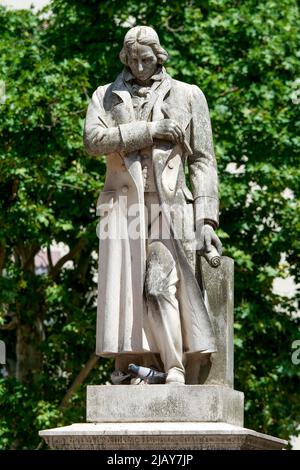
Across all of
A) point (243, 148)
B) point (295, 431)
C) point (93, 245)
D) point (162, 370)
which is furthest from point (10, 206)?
point (162, 370)

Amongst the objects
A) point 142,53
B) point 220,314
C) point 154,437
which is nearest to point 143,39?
point 142,53

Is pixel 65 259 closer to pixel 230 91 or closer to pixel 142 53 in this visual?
pixel 230 91

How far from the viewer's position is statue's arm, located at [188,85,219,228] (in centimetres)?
1526

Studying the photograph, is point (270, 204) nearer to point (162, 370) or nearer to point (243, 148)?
point (243, 148)

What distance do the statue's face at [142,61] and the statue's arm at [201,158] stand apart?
0.45 m

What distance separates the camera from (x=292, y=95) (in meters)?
27.7

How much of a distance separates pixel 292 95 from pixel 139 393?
1393cm

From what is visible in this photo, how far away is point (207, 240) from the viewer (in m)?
15.0

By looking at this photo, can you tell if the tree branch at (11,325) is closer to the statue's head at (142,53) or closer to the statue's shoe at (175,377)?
the statue's head at (142,53)

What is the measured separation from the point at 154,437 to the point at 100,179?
522 inches

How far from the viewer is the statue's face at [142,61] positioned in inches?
602

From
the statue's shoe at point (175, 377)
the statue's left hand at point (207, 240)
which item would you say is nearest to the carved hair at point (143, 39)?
the statue's left hand at point (207, 240)
